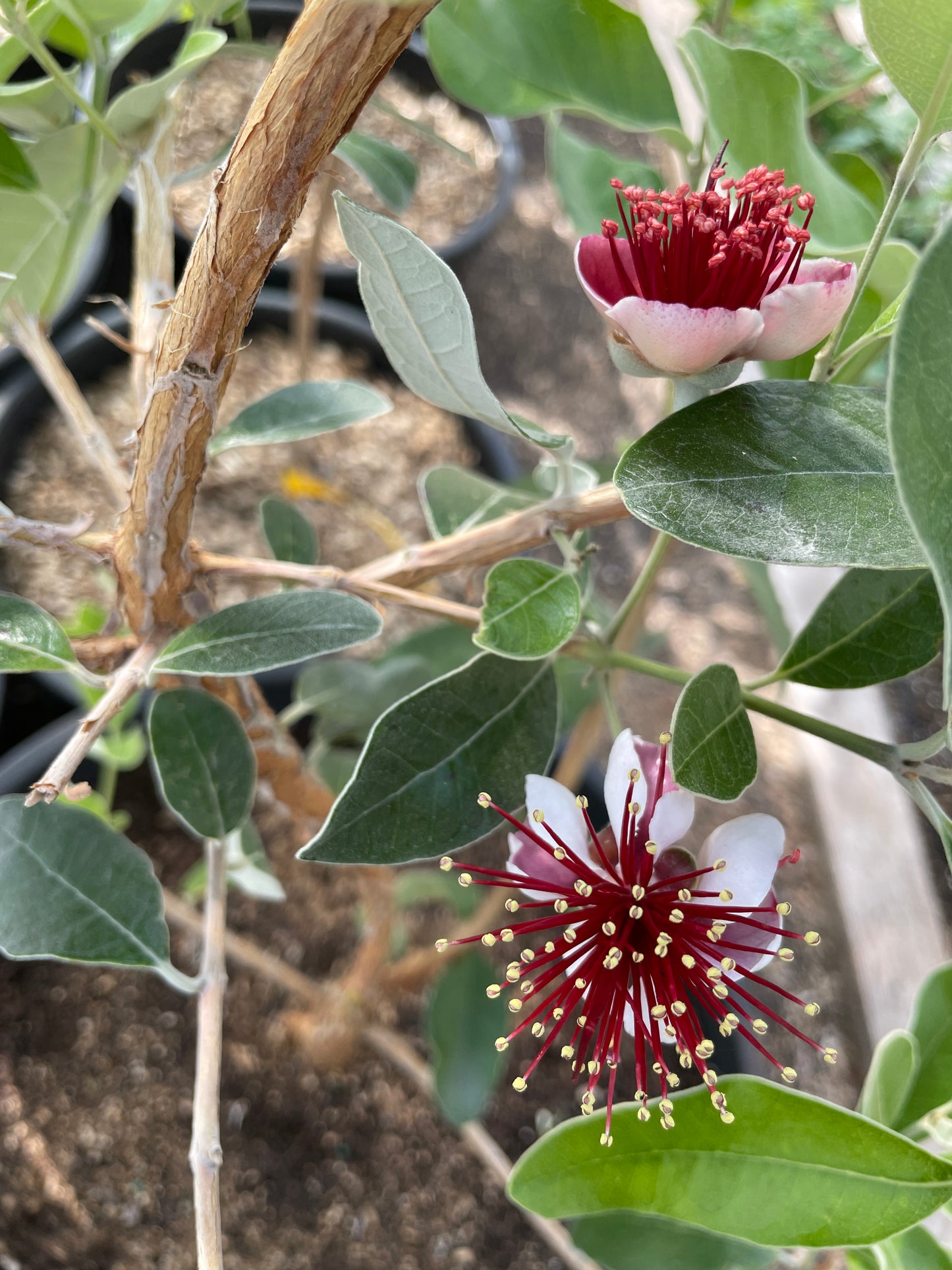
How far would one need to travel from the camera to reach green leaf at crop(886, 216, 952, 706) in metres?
0.26

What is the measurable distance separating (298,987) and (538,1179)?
583 mm

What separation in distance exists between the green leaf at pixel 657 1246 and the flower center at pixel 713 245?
48 cm

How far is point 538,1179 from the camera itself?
43cm

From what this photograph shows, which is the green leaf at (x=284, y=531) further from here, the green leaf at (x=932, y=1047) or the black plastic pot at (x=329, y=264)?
the black plastic pot at (x=329, y=264)

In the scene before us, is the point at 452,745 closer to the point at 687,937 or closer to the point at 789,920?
the point at 687,937

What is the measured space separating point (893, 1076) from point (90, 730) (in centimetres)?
42

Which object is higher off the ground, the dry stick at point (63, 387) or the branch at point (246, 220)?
the branch at point (246, 220)

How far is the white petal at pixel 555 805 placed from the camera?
1.37ft

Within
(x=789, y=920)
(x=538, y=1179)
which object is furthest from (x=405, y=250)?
(x=789, y=920)

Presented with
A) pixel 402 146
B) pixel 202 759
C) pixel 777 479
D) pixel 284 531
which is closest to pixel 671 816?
pixel 777 479

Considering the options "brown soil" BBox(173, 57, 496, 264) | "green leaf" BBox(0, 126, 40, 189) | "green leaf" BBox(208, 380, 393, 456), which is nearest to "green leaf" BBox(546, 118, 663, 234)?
"green leaf" BBox(208, 380, 393, 456)

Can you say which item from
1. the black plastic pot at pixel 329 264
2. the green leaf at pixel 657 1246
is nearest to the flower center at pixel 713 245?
the green leaf at pixel 657 1246

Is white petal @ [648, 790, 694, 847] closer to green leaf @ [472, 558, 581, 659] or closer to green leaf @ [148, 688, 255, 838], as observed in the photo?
green leaf @ [472, 558, 581, 659]

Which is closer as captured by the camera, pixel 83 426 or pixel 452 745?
pixel 452 745
